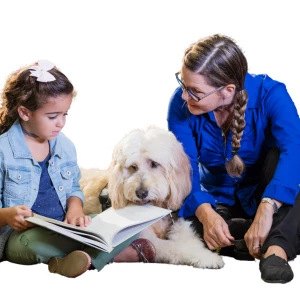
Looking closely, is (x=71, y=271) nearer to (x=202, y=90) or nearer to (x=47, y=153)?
(x=47, y=153)

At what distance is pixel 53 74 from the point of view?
3.52 m

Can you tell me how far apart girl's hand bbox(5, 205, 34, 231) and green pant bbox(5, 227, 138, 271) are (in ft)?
0.20

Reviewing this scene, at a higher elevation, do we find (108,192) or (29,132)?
(29,132)

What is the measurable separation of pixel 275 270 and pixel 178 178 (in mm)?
837

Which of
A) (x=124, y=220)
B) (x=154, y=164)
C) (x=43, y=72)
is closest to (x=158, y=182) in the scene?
(x=154, y=164)

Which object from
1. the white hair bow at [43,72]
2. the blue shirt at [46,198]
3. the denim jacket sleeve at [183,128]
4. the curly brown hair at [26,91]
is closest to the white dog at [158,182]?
the denim jacket sleeve at [183,128]

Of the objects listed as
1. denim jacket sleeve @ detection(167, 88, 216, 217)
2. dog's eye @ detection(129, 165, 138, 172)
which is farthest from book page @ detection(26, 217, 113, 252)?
denim jacket sleeve @ detection(167, 88, 216, 217)

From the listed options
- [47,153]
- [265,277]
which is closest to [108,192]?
[47,153]

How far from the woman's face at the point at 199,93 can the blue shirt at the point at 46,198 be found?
2.65 ft

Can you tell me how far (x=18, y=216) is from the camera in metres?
3.26

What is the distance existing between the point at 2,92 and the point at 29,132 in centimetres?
A: 26

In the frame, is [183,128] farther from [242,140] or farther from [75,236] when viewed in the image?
[75,236]

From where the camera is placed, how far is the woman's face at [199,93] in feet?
11.7

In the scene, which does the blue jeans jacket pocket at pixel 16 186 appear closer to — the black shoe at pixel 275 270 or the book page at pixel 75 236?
the book page at pixel 75 236
